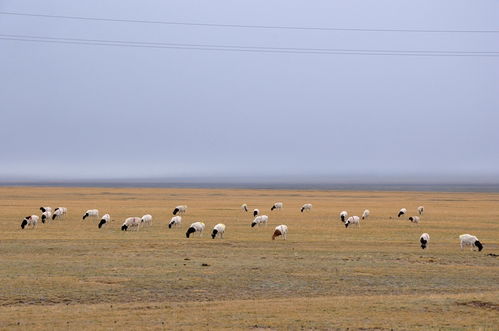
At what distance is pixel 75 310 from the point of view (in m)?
17.0

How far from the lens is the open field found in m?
15.9

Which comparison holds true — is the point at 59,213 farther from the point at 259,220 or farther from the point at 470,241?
the point at 470,241

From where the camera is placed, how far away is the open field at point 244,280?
1592 cm

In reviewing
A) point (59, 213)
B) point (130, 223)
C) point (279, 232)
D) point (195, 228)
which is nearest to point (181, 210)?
point (59, 213)

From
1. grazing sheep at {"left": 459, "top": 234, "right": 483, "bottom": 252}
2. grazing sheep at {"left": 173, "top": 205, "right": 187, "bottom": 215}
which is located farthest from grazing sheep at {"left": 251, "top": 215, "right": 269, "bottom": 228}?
grazing sheep at {"left": 459, "top": 234, "right": 483, "bottom": 252}

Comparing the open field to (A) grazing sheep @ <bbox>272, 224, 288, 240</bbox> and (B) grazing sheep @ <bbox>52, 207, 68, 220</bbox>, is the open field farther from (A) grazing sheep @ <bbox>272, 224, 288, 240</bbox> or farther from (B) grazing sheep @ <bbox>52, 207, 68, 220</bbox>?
(B) grazing sheep @ <bbox>52, 207, 68, 220</bbox>

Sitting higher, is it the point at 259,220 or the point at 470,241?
the point at 259,220

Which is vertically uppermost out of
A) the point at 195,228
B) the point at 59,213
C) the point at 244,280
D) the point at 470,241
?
the point at 59,213

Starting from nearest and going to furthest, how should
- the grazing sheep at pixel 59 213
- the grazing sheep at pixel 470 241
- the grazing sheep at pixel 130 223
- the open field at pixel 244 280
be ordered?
the open field at pixel 244 280 → the grazing sheep at pixel 470 241 → the grazing sheep at pixel 130 223 → the grazing sheep at pixel 59 213

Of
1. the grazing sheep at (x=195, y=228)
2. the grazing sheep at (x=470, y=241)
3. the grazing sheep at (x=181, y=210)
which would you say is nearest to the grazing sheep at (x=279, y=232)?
the grazing sheep at (x=195, y=228)

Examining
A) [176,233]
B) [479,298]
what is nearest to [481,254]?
[479,298]

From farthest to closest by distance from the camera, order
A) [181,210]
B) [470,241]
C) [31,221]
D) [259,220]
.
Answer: [181,210] → [259,220] → [31,221] → [470,241]

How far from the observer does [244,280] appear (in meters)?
22.6

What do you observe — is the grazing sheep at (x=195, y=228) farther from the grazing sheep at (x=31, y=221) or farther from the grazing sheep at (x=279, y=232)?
the grazing sheep at (x=31, y=221)
